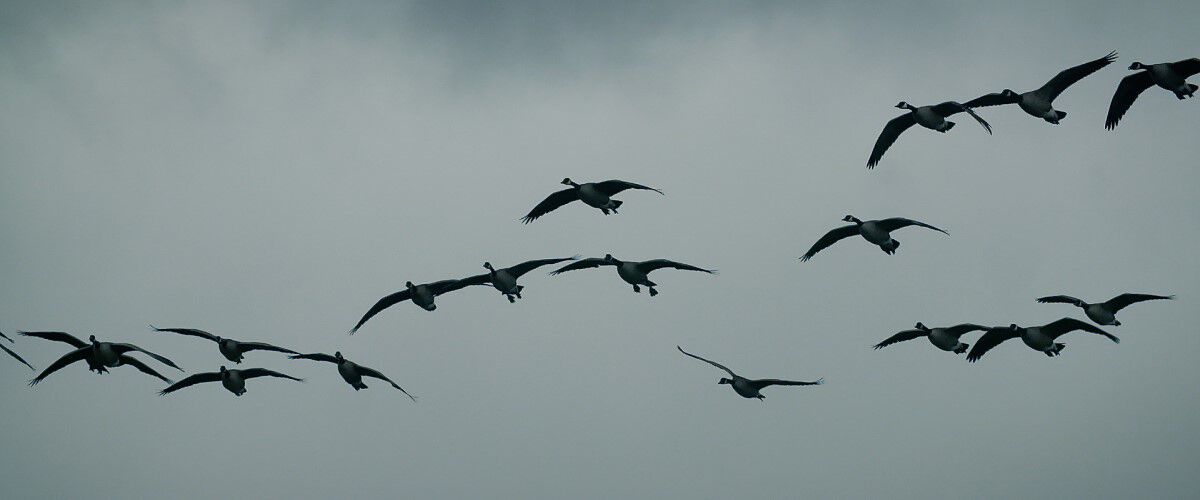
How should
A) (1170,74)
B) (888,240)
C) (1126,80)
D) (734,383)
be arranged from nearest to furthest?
(1170,74), (1126,80), (888,240), (734,383)

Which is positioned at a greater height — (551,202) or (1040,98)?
(551,202)

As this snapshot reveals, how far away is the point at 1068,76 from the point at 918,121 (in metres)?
4.62

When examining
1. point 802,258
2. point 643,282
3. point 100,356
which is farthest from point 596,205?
point 100,356

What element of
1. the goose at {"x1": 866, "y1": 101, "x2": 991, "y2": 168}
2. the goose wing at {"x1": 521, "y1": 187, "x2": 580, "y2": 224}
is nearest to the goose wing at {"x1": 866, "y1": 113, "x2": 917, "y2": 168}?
the goose at {"x1": 866, "y1": 101, "x2": 991, "y2": 168}

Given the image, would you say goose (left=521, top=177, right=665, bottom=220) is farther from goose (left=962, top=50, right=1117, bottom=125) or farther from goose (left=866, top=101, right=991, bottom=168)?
goose (left=962, top=50, right=1117, bottom=125)

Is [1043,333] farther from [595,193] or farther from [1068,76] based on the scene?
[595,193]

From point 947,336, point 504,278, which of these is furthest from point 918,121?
point 504,278

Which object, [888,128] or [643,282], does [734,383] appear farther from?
[888,128]

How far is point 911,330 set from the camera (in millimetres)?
Answer: 43062

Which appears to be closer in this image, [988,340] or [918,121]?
[918,121]

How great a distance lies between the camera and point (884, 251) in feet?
137

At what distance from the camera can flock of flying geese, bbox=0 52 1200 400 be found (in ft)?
121

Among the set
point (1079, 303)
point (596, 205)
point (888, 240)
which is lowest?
point (1079, 303)

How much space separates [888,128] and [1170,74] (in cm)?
886
